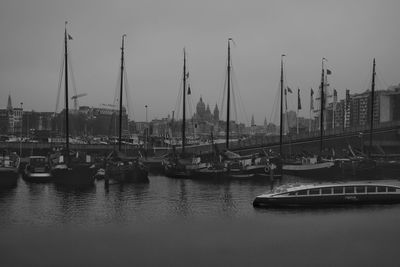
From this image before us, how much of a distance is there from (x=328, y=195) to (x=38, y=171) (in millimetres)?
38207

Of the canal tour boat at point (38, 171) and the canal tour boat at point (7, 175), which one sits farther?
the canal tour boat at point (38, 171)

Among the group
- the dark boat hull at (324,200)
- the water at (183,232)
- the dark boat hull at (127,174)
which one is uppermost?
the dark boat hull at (127,174)

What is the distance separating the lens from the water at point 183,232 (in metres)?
27.8

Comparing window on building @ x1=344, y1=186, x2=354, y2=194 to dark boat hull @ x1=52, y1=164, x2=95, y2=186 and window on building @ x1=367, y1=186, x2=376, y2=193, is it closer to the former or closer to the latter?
window on building @ x1=367, y1=186, x2=376, y2=193

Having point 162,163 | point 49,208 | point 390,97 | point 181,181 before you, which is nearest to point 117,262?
point 49,208

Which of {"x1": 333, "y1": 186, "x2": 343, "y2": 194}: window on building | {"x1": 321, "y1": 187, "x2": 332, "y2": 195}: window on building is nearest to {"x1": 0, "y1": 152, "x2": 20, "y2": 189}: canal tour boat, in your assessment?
{"x1": 321, "y1": 187, "x2": 332, "y2": 195}: window on building

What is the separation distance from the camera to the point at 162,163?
255 feet

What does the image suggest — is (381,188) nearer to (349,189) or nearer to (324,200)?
(349,189)

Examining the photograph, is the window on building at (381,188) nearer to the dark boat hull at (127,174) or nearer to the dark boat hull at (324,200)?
the dark boat hull at (324,200)

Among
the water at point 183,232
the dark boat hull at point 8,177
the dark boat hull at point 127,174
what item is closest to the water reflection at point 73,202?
the water at point 183,232

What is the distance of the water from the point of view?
2778 cm

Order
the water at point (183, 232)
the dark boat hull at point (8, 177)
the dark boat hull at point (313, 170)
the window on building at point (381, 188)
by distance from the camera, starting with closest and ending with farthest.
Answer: the water at point (183, 232) < the window on building at point (381, 188) < the dark boat hull at point (8, 177) < the dark boat hull at point (313, 170)

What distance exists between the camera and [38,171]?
198ft

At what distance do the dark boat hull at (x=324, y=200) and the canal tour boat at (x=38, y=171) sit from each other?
30.4m
